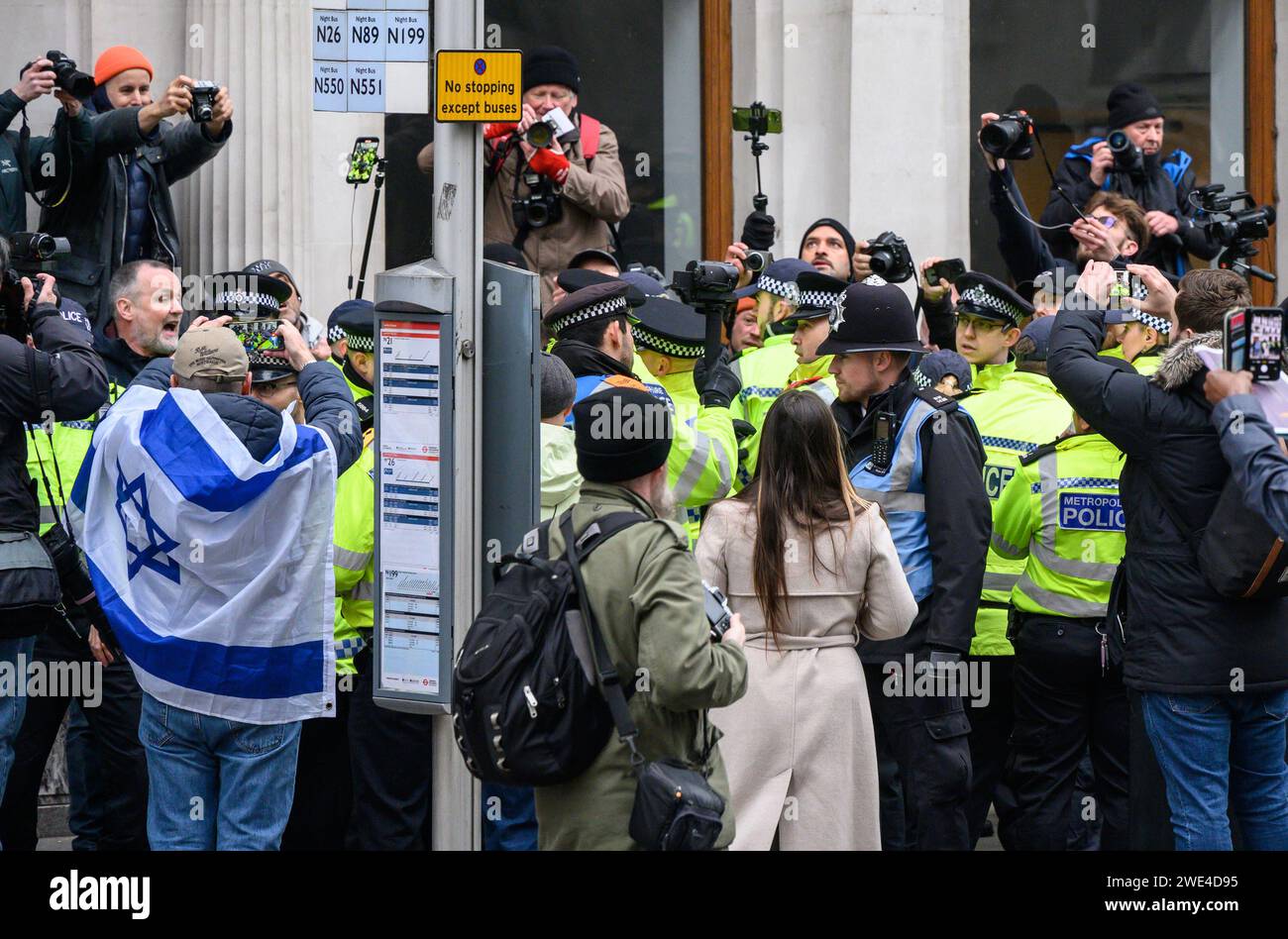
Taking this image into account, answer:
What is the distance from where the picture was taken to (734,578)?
548cm

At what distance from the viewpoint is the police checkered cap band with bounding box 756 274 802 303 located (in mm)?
8469

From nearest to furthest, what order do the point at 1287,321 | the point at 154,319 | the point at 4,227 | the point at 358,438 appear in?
the point at 1287,321, the point at 358,438, the point at 154,319, the point at 4,227

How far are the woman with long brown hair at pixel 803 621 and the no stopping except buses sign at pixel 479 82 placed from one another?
4.14ft

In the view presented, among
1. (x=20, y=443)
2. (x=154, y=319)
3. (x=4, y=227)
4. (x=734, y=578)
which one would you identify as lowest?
(x=734, y=578)

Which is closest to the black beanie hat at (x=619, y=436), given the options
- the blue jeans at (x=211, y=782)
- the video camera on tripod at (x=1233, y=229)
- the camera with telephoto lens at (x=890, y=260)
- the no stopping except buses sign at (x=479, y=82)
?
the no stopping except buses sign at (x=479, y=82)

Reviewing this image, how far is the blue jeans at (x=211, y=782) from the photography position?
5.62 meters

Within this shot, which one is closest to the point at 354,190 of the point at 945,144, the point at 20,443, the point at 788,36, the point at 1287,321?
the point at 788,36

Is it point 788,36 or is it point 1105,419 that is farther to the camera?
point 788,36

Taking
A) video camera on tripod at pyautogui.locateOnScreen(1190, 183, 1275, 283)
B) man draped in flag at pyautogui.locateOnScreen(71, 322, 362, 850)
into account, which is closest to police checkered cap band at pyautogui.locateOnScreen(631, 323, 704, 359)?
man draped in flag at pyautogui.locateOnScreen(71, 322, 362, 850)

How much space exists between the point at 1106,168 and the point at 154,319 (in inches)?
212

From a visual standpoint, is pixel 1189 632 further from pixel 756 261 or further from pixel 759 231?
pixel 759 231

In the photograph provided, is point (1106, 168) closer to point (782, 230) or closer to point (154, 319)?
point (782, 230)

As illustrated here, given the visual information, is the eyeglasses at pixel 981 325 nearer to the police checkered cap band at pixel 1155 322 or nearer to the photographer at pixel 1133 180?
the police checkered cap band at pixel 1155 322

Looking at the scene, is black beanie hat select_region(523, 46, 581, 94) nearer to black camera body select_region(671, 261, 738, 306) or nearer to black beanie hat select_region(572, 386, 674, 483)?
black camera body select_region(671, 261, 738, 306)
